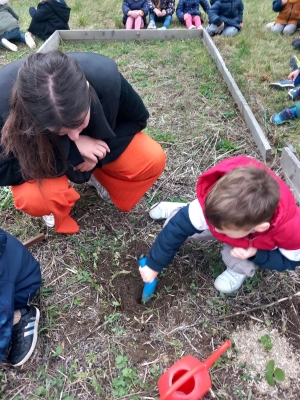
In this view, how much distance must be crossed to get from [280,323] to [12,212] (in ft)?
5.56

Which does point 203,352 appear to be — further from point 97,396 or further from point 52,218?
point 52,218

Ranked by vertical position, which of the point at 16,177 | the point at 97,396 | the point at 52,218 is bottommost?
the point at 97,396

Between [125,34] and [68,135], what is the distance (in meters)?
3.58

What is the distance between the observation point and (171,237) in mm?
1562

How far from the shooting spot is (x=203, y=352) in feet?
5.19

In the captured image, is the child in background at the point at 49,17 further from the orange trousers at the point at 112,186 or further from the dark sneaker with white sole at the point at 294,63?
the orange trousers at the point at 112,186

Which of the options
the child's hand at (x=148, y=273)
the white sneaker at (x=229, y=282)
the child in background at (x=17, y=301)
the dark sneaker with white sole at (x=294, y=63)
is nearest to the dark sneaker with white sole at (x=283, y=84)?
the dark sneaker with white sole at (x=294, y=63)

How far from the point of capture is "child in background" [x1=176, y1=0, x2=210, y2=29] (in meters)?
5.21

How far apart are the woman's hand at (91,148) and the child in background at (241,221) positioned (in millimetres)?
489

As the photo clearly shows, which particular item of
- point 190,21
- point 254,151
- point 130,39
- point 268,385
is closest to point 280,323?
point 268,385

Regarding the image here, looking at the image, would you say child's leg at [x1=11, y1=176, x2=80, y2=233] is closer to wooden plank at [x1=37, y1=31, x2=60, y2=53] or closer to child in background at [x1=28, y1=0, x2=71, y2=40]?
wooden plank at [x1=37, y1=31, x2=60, y2=53]

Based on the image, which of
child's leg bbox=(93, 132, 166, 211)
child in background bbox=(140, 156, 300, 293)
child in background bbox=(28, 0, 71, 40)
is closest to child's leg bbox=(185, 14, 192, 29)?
child in background bbox=(28, 0, 71, 40)

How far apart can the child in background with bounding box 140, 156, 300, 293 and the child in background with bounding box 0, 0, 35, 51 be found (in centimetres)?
403

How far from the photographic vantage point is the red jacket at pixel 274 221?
135 centimetres
